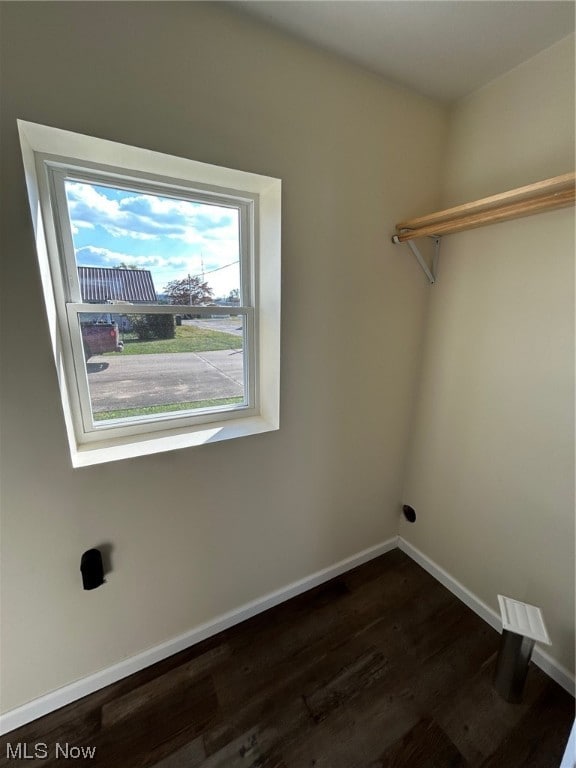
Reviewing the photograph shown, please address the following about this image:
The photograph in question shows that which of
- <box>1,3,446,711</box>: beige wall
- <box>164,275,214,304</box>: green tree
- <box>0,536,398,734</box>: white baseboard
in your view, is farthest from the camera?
<box>164,275,214,304</box>: green tree

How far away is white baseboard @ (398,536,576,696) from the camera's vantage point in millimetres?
1264

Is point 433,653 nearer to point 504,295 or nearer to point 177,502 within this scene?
point 177,502

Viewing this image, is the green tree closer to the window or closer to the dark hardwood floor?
the window

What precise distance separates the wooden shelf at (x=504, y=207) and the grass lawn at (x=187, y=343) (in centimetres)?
93

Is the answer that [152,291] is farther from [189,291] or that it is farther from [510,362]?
[510,362]

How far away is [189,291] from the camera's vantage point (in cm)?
128

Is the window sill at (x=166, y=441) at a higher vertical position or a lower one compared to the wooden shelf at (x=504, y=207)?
Answer: lower

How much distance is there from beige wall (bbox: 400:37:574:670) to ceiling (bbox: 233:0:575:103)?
10 centimetres

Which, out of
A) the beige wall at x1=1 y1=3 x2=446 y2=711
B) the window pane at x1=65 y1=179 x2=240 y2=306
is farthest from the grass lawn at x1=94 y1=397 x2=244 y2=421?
the window pane at x1=65 y1=179 x2=240 y2=306

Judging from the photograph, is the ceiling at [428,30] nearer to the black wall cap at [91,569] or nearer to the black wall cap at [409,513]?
the black wall cap at [91,569]

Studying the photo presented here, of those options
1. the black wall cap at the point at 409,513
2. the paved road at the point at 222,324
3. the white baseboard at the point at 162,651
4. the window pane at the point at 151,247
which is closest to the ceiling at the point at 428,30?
the window pane at the point at 151,247

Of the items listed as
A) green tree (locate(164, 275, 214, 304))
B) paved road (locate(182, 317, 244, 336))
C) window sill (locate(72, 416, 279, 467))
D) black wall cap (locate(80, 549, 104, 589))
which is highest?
green tree (locate(164, 275, 214, 304))

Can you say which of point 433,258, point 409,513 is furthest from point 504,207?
point 409,513

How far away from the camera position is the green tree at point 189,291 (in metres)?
1.25
